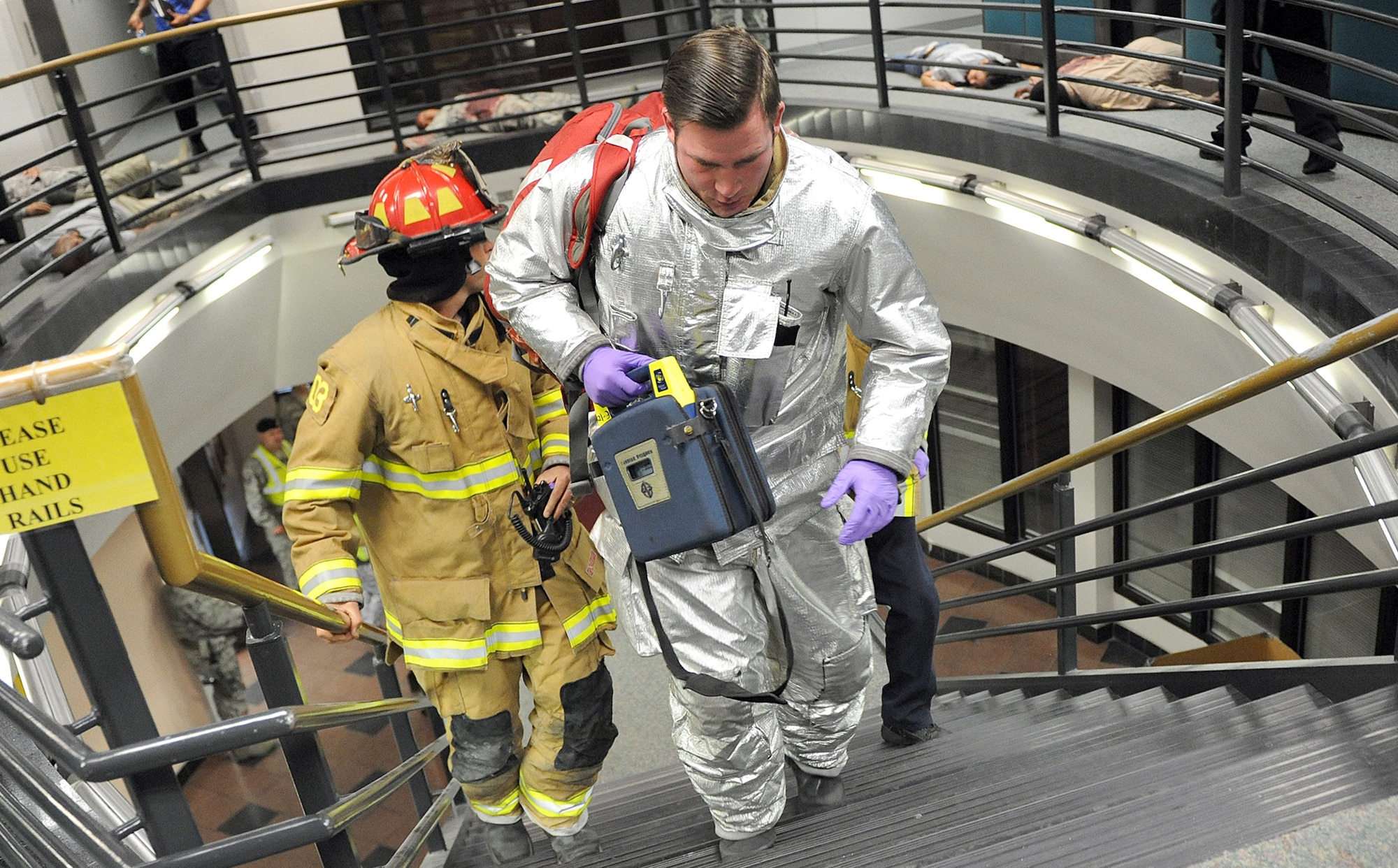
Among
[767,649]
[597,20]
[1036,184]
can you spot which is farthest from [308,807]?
[597,20]

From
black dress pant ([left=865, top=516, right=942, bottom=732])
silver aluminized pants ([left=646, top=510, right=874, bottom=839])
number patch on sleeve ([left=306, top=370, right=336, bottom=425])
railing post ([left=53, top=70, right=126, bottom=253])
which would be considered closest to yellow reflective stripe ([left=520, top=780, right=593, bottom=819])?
silver aluminized pants ([left=646, top=510, right=874, bottom=839])

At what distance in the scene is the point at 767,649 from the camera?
2.72 m

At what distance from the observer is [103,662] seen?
3.93 ft

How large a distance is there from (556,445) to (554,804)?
931mm

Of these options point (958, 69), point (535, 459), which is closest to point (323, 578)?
point (535, 459)

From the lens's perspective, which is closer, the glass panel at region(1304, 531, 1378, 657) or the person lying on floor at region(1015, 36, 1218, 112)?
the person lying on floor at region(1015, 36, 1218, 112)

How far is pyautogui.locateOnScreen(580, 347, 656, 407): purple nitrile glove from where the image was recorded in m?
2.29

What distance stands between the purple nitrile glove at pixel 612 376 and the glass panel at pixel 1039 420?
19.7 ft

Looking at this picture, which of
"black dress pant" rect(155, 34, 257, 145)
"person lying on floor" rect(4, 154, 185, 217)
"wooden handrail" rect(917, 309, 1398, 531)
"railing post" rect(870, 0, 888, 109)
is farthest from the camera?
"black dress pant" rect(155, 34, 257, 145)

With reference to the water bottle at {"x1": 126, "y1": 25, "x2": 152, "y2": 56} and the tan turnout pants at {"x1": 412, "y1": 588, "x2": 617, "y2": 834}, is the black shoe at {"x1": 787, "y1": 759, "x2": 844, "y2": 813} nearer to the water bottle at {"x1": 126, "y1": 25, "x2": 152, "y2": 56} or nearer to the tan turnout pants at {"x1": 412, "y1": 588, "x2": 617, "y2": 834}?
the tan turnout pants at {"x1": 412, "y1": 588, "x2": 617, "y2": 834}

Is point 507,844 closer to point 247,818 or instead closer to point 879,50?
point 247,818

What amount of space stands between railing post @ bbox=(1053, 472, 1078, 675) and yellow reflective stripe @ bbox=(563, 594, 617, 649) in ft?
4.34

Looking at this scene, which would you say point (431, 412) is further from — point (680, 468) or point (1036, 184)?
point (1036, 184)

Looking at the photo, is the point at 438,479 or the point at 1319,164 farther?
the point at 1319,164
